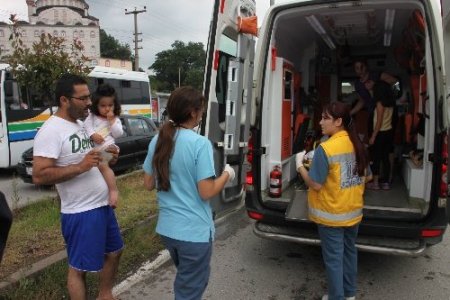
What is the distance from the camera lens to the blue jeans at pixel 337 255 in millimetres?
3199

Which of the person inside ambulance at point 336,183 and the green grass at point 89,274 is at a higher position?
the person inside ambulance at point 336,183

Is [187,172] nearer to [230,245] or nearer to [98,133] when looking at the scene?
[98,133]

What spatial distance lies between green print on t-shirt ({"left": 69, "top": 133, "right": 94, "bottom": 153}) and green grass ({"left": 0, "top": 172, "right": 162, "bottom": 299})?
51.3 inches

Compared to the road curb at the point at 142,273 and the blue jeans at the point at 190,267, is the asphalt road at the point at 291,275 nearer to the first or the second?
the road curb at the point at 142,273

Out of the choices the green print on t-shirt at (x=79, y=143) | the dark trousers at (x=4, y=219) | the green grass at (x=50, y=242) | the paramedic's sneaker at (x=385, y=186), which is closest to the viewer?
the dark trousers at (x=4, y=219)

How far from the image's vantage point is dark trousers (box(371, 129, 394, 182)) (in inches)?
220

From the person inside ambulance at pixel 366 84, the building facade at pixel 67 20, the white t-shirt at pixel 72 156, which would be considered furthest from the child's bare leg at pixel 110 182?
the building facade at pixel 67 20

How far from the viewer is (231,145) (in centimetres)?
419

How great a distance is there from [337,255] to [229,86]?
1798mm

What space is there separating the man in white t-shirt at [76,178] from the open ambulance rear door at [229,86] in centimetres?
122

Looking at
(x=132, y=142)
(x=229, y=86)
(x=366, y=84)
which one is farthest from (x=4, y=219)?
(x=132, y=142)

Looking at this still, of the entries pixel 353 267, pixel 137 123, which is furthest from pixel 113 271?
pixel 137 123

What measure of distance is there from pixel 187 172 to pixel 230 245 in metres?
2.67

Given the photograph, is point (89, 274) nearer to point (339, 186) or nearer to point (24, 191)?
point (339, 186)
